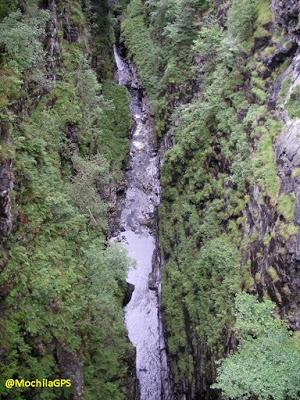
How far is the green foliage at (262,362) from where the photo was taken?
39.5ft

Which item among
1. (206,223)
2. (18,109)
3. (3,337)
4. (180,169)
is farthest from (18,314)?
(180,169)

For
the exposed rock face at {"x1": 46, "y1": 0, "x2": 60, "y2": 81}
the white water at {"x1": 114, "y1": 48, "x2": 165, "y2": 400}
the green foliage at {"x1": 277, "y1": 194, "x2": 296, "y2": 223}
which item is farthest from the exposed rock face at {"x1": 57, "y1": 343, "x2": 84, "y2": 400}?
the exposed rock face at {"x1": 46, "y1": 0, "x2": 60, "y2": 81}

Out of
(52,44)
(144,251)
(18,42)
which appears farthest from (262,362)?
(52,44)

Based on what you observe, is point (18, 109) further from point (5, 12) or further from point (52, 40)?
point (52, 40)

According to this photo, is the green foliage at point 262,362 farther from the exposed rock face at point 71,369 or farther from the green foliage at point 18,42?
the green foliage at point 18,42

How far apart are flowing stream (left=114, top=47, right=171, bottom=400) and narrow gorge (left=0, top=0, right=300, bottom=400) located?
10 cm

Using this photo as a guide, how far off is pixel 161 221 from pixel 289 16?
13.4 m

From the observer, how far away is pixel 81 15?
28625 millimetres

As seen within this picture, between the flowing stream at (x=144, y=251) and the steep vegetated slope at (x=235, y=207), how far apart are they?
0.93 meters

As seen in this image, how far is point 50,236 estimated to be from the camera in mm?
16562

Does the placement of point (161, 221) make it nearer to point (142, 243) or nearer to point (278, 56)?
point (142, 243)

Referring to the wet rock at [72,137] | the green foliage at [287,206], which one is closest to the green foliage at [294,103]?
the green foliage at [287,206]

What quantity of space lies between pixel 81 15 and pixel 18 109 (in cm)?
1411

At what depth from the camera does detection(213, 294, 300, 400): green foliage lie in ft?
39.5
